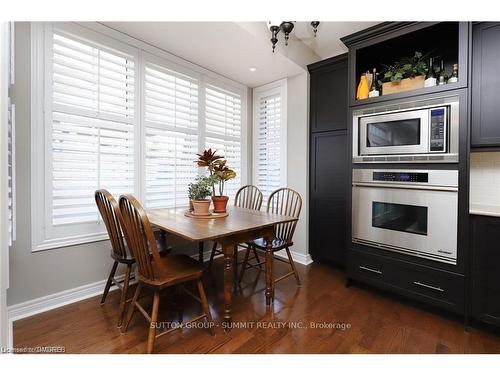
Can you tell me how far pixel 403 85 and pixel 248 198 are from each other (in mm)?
2018


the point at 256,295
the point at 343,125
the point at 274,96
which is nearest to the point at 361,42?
Result: the point at 343,125

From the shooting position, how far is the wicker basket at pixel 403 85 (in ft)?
6.60

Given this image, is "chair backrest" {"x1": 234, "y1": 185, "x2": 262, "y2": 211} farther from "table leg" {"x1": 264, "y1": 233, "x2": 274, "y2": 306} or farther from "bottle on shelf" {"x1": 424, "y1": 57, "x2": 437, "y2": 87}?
"bottle on shelf" {"x1": 424, "y1": 57, "x2": 437, "y2": 87}

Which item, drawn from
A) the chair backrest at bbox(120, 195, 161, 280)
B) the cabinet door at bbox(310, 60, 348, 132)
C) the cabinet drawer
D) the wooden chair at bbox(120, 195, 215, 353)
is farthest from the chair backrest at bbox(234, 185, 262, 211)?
the chair backrest at bbox(120, 195, 161, 280)

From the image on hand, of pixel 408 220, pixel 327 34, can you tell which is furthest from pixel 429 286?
pixel 327 34

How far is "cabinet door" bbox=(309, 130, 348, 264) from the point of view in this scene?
2750 mm

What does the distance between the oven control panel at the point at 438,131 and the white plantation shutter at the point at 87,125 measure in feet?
8.70

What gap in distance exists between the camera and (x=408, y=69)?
6.89 feet

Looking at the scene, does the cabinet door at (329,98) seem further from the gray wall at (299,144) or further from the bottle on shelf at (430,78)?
the bottle on shelf at (430,78)

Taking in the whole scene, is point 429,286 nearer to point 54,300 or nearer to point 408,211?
point 408,211

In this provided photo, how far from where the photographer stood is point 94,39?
2.12 m

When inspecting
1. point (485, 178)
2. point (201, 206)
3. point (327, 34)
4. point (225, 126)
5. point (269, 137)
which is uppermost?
point (327, 34)

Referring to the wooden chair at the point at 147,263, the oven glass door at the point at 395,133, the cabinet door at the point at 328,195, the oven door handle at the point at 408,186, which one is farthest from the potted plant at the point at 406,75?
the wooden chair at the point at 147,263
